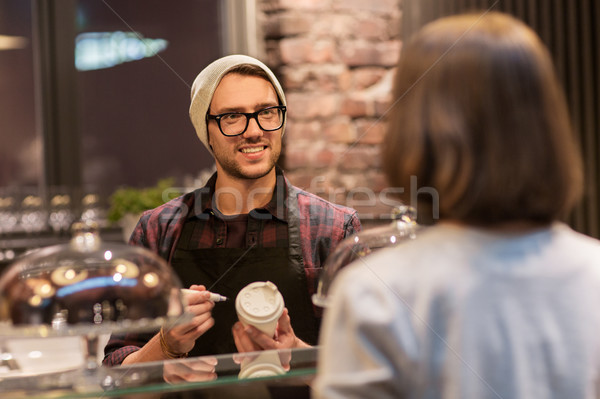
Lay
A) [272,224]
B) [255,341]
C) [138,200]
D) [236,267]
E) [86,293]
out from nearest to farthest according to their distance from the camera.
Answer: [86,293] < [255,341] < [236,267] < [272,224] < [138,200]

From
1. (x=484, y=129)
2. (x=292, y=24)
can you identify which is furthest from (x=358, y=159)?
(x=484, y=129)

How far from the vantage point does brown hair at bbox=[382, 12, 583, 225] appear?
0.64 meters

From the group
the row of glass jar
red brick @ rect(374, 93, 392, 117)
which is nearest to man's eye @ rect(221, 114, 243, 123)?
red brick @ rect(374, 93, 392, 117)

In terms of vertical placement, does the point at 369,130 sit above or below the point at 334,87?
below

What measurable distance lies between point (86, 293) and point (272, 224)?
83cm

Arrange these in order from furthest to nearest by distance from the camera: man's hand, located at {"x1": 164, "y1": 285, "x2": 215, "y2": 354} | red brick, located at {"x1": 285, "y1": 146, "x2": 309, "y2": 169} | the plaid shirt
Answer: red brick, located at {"x1": 285, "y1": 146, "x2": 309, "y2": 169} < the plaid shirt < man's hand, located at {"x1": 164, "y1": 285, "x2": 215, "y2": 354}

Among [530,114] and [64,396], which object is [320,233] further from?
[530,114]

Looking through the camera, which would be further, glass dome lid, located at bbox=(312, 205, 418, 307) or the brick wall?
the brick wall

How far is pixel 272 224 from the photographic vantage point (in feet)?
5.52

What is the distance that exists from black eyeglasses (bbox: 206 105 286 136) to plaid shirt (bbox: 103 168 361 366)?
16 centimetres

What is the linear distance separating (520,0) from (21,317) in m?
2.49

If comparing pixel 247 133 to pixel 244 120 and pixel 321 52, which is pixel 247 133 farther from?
pixel 321 52

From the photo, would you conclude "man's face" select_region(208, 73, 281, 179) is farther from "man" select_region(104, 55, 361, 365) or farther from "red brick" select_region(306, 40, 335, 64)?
"red brick" select_region(306, 40, 335, 64)

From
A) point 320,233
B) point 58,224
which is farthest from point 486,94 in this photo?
point 58,224
